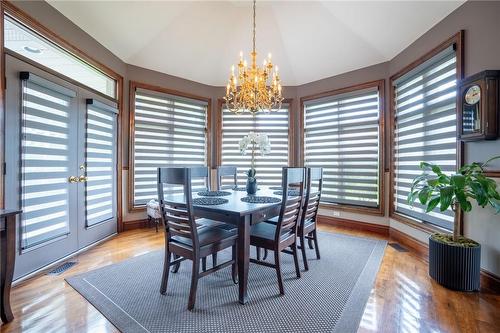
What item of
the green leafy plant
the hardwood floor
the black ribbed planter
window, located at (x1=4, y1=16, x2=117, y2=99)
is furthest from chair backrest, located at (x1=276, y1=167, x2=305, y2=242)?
window, located at (x1=4, y1=16, x2=117, y2=99)

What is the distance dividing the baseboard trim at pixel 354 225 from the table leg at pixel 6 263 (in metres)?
4.13

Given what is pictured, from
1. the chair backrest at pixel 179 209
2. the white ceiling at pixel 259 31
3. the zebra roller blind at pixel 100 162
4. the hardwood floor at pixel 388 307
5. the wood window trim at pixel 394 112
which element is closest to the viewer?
the hardwood floor at pixel 388 307

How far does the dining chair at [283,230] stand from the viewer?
80.5 inches

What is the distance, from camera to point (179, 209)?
6.44ft

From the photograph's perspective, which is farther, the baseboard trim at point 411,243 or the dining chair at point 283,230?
the baseboard trim at point 411,243

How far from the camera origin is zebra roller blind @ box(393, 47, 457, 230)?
108 inches

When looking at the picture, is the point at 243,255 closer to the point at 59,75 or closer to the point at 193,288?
the point at 193,288

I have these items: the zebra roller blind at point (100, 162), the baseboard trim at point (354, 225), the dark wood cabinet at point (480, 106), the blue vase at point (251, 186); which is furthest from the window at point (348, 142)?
the zebra roller blind at point (100, 162)

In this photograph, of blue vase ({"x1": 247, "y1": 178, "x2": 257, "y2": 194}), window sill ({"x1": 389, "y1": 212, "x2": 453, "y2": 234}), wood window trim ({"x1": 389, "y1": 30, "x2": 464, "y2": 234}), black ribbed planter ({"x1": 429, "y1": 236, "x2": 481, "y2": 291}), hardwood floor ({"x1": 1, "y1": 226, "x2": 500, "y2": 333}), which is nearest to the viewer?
hardwood floor ({"x1": 1, "y1": 226, "x2": 500, "y2": 333})

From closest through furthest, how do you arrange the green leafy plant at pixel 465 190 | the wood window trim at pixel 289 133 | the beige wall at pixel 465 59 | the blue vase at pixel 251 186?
the green leafy plant at pixel 465 190
the beige wall at pixel 465 59
the blue vase at pixel 251 186
the wood window trim at pixel 289 133

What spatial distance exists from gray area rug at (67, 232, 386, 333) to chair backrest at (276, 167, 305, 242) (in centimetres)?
50

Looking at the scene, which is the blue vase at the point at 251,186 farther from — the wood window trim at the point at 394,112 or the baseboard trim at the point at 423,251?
the baseboard trim at the point at 423,251

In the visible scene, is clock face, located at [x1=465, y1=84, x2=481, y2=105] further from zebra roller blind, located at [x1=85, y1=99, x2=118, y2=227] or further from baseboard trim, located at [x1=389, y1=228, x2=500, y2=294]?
zebra roller blind, located at [x1=85, y1=99, x2=118, y2=227]

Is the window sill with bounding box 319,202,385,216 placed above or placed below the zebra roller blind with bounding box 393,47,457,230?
below
